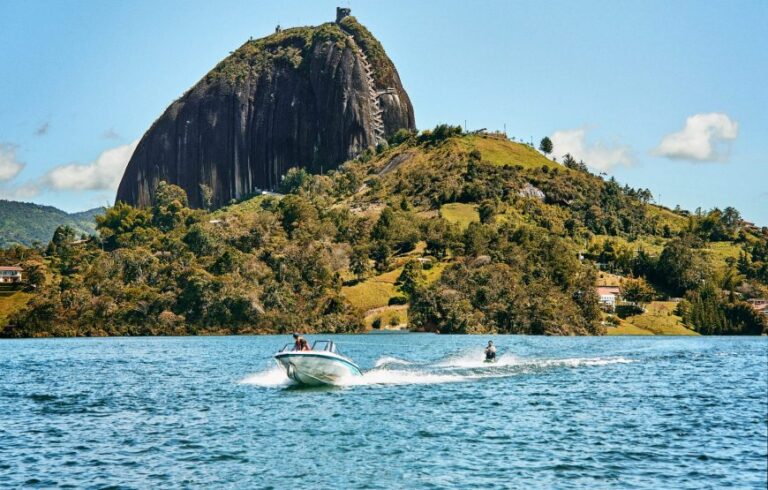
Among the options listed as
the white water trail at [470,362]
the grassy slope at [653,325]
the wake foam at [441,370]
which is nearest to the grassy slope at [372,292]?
the grassy slope at [653,325]

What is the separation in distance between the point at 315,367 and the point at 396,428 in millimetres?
16107

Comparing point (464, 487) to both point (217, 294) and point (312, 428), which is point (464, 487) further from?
point (217, 294)

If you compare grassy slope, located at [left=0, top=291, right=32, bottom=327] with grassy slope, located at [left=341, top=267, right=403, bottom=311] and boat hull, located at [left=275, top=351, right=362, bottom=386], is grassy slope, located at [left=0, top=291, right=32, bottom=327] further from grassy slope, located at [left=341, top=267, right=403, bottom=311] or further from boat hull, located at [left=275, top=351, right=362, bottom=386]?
boat hull, located at [left=275, top=351, right=362, bottom=386]

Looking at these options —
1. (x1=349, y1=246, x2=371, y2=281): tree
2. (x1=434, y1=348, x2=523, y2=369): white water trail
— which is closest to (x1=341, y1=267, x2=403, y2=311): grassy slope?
(x1=349, y1=246, x2=371, y2=281): tree

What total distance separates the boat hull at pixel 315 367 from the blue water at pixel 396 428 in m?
1.28

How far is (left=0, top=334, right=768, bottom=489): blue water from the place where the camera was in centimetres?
3400

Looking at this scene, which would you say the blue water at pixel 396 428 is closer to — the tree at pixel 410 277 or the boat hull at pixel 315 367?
the boat hull at pixel 315 367

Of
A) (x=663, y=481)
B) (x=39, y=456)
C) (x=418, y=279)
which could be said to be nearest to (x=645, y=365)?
(x=663, y=481)

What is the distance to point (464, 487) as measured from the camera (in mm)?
32062

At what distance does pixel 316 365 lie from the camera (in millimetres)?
59719

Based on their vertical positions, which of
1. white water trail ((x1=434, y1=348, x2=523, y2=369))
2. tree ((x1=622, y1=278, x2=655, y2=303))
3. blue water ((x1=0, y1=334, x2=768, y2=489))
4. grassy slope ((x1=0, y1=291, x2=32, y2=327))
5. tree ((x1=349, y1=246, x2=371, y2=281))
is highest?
tree ((x1=349, y1=246, x2=371, y2=281))

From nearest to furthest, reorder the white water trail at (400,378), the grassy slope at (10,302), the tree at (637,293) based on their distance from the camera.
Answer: the white water trail at (400,378) < the grassy slope at (10,302) < the tree at (637,293)

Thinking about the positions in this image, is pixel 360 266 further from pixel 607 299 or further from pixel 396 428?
pixel 396 428

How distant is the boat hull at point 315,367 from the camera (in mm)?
59031
